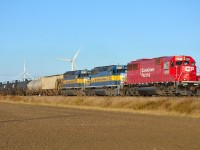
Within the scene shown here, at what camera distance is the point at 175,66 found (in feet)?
124

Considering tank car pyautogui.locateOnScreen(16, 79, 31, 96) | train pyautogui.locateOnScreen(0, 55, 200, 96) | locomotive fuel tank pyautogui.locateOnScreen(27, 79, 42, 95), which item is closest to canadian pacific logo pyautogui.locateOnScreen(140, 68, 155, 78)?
train pyautogui.locateOnScreen(0, 55, 200, 96)

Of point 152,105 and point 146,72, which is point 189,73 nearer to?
point 146,72

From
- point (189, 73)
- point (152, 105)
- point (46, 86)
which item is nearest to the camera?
point (152, 105)

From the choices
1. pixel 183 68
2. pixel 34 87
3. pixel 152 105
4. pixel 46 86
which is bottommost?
pixel 152 105

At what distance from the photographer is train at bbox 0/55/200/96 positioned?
1447 inches

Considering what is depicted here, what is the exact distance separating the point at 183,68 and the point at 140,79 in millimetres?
6372

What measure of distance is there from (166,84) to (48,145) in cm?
2650

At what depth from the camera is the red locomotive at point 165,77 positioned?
36031mm

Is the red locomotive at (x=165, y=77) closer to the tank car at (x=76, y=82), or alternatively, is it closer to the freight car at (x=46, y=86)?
the tank car at (x=76, y=82)

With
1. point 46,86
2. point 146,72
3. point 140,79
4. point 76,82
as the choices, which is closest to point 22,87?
point 46,86

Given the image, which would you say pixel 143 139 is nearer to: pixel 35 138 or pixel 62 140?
pixel 62 140

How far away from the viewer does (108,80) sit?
48.4 metres

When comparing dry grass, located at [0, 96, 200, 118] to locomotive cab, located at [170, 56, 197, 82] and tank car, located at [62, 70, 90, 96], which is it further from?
tank car, located at [62, 70, 90, 96]

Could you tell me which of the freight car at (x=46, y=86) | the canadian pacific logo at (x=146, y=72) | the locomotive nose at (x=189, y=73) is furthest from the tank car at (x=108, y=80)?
the freight car at (x=46, y=86)
